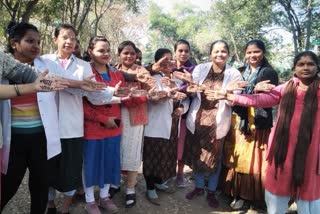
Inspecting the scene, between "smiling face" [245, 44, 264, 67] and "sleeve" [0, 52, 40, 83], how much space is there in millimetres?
2288

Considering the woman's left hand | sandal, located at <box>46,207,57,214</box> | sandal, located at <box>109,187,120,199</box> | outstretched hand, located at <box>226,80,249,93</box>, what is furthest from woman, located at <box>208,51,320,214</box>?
sandal, located at <box>46,207,57,214</box>

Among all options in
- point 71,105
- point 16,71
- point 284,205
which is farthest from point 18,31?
point 284,205

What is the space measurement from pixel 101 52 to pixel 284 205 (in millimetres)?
2274

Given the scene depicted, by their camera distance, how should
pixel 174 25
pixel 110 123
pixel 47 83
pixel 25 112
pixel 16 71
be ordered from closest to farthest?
pixel 47 83 → pixel 16 71 → pixel 25 112 → pixel 110 123 → pixel 174 25

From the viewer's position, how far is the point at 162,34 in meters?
46.4

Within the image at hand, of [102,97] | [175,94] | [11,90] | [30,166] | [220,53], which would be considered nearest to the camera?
[11,90]

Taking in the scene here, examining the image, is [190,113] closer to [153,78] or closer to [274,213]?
[153,78]

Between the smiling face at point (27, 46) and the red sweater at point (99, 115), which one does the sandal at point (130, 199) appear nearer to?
the red sweater at point (99, 115)

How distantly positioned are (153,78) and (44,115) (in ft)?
4.49

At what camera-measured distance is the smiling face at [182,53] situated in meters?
4.44

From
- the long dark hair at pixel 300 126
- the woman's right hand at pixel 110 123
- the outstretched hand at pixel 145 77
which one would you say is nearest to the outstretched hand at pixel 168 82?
the outstretched hand at pixel 145 77

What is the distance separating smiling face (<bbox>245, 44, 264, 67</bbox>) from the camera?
3.70 m

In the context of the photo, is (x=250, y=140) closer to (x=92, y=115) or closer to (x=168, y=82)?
(x=168, y=82)

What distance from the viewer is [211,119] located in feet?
12.7
